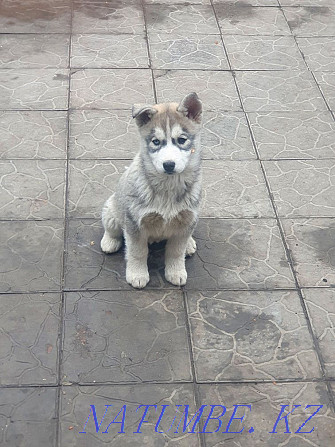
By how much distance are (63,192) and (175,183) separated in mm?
1733

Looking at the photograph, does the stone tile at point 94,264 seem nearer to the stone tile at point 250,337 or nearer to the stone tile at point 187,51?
the stone tile at point 250,337

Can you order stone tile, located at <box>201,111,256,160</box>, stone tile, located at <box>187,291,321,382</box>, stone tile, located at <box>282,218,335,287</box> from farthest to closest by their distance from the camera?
1. stone tile, located at <box>201,111,256,160</box>
2. stone tile, located at <box>282,218,335,287</box>
3. stone tile, located at <box>187,291,321,382</box>

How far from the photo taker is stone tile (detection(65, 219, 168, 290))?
18.3 feet

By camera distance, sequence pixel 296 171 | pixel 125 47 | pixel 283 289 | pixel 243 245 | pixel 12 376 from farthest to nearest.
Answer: pixel 125 47, pixel 296 171, pixel 243 245, pixel 283 289, pixel 12 376

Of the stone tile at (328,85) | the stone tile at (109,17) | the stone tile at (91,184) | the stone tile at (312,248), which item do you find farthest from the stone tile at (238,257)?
the stone tile at (109,17)

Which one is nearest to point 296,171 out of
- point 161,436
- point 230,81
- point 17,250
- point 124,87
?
point 230,81

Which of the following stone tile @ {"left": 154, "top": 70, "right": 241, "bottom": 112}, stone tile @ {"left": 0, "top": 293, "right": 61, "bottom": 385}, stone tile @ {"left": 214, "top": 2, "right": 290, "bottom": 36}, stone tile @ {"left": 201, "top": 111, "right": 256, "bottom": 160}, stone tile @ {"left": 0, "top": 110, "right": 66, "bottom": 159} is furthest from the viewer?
stone tile @ {"left": 214, "top": 2, "right": 290, "bottom": 36}

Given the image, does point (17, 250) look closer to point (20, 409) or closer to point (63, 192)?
point (63, 192)

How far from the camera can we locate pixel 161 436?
4496 mm

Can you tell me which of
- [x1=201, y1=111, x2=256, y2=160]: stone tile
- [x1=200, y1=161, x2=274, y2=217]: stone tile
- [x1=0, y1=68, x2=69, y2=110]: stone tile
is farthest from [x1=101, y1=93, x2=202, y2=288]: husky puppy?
[x1=0, y1=68, x2=69, y2=110]: stone tile

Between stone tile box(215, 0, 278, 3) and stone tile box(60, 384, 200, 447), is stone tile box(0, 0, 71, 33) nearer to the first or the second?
stone tile box(215, 0, 278, 3)

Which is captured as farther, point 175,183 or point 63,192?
point 63,192

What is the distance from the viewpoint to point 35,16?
932 cm

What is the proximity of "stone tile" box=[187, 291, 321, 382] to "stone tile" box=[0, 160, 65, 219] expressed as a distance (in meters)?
1.72
